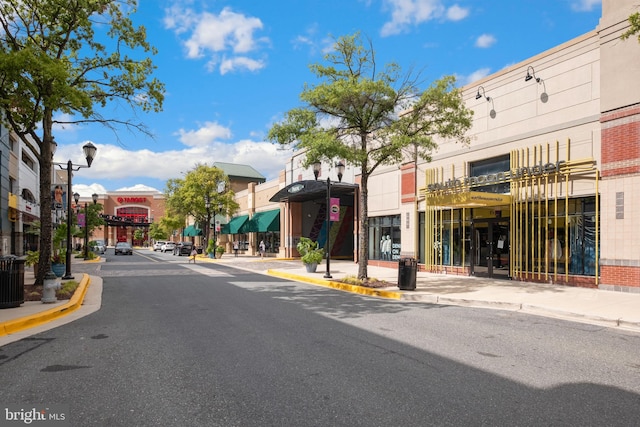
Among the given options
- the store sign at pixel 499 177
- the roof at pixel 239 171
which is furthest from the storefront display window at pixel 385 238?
the roof at pixel 239 171

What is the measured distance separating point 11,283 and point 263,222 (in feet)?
101

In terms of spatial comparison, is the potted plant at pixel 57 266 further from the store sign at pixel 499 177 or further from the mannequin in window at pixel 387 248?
the store sign at pixel 499 177

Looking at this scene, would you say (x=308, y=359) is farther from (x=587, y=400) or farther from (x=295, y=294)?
(x=295, y=294)

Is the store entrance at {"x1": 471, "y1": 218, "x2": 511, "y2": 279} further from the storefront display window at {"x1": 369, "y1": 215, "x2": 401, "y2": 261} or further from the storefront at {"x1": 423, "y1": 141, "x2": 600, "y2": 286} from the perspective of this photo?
the storefront display window at {"x1": 369, "y1": 215, "x2": 401, "y2": 261}

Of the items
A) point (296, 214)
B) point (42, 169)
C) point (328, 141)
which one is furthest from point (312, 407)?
point (296, 214)

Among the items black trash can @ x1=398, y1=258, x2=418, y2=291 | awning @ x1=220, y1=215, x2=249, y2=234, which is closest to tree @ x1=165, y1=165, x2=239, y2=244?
awning @ x1=220, y1=215, x2=249, y2=234

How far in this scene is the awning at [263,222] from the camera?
38.8 meters

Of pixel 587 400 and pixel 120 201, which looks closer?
pixel 587 400

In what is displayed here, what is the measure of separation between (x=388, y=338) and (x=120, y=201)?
114m

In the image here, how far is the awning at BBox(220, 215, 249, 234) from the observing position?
151ft

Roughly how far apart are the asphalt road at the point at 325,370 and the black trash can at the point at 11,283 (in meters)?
1.78

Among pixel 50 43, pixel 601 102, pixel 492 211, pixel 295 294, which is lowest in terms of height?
pixel 295 294

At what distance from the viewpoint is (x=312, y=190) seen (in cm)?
2970

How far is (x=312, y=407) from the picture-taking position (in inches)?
168
